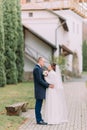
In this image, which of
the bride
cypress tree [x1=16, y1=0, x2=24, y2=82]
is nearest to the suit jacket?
the bride

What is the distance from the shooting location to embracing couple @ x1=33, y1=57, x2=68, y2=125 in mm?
12750

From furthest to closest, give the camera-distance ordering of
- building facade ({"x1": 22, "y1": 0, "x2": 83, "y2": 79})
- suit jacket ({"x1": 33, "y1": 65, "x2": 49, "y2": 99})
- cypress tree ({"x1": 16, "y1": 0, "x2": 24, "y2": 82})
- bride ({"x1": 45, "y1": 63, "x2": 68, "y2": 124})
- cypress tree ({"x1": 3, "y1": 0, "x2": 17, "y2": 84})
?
building facade ({"x1": 22, "y1": 0, "x2": 83, "y2": 79}) < cypress tree ({"x1": 16, "y1": 0, "x2": 24, "y2": 82}) < cypress tree ({"x1": 3, "y1": 0, "x2": 17, "y2": 84}) < bride ({"x1": 45, "y1": 63, "x2": 68, "y2": 124}) < suit jacket ({"x1": 33, "y1": 65, "x2": 49, "y2": 99})

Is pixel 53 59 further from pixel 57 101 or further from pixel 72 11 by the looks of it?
pixel 57 101

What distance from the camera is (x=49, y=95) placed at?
12953 mm

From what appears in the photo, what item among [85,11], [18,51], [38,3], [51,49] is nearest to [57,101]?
[18,51]

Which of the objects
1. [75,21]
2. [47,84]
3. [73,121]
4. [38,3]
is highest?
[47,84]

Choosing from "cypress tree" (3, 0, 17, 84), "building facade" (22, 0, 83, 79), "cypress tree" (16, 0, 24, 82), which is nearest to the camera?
"cypress tree" (3, 0, 17, 84)

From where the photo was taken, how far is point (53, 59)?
36406 millimetres

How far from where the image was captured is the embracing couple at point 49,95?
12.8m

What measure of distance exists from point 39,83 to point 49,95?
1.61ft

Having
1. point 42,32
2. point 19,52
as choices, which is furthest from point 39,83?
point 42,32

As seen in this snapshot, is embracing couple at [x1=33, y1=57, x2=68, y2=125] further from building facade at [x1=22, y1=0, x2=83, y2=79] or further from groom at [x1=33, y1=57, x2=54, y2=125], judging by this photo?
building facade at [x1=22, y1=0, x2=83, y2=79]

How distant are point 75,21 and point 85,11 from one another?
3074mm

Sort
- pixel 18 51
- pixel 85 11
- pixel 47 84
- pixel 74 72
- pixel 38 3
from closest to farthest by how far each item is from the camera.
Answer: pixel 47 84 → pixel 18 51 → pixel 38 3 → pixel 85 11 → pixel 74 72
